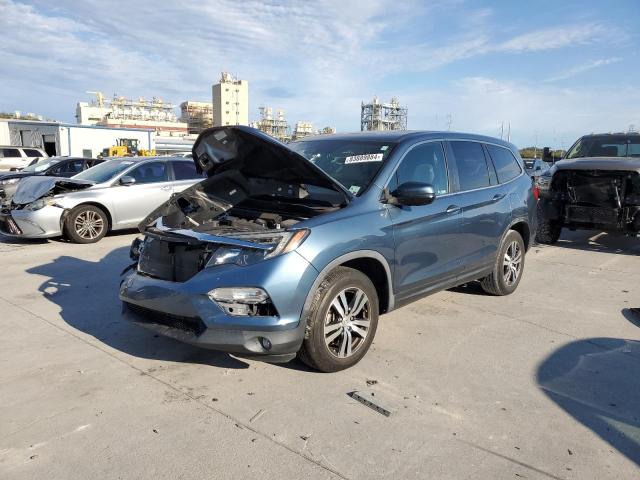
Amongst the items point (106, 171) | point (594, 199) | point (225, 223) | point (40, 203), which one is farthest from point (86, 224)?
point (594, 199)

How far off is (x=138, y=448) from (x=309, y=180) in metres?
2.25

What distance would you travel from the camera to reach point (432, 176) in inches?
180

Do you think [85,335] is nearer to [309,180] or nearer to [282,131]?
[309,180]

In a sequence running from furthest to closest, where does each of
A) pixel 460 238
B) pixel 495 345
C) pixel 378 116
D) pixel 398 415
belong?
pixel 378 116
pixel 460 238
pixel 495 345
pixel 398 415

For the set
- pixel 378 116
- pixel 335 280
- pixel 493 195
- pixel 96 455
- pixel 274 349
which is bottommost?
pixel 96 455

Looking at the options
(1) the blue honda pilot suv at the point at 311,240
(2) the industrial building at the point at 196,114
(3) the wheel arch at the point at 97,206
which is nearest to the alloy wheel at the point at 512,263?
(1) the blue honda pilot suv at the point at 311,240

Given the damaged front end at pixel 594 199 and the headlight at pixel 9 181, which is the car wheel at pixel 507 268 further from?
the headlight at pixel 9 181

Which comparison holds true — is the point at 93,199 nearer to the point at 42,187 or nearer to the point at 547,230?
the point at 42,187

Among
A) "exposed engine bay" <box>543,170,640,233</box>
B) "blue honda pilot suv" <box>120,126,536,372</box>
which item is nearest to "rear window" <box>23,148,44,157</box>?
"blue honda pilot suv" <box>120,126,536,372</box>

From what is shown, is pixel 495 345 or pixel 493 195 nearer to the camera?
pixel 495 345

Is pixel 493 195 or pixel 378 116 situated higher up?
pixel 378 116

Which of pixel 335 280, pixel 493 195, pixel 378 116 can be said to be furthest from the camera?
pixel 378 116

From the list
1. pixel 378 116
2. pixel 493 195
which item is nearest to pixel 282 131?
pixel 378 116

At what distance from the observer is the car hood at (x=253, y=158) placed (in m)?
3.76
